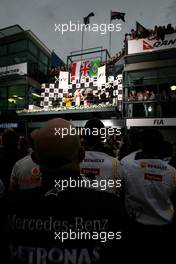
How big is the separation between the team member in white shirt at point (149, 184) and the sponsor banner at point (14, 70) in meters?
15.0

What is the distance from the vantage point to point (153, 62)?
40.7ft

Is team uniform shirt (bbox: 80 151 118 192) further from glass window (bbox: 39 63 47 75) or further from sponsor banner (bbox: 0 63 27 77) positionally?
glass window (bbox: 39 63 47 75)

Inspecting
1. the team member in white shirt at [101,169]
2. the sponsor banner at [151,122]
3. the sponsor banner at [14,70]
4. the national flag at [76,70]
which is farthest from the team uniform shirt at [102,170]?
the sponsor banner at [14,70]

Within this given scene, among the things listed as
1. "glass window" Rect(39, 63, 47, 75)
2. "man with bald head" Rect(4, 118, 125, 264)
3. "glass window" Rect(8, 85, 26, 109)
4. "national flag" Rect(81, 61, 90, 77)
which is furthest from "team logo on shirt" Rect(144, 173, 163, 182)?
"glass window" Rect(39, 63, 47, 75)

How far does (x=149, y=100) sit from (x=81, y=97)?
461 cm

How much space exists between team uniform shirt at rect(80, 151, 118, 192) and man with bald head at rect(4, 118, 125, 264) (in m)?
1.32

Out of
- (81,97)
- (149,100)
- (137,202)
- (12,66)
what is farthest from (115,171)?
(12,66)

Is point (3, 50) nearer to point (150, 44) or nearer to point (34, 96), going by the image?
point (34, 96)

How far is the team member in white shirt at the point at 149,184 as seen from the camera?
7.90 ft

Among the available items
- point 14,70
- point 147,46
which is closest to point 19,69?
point 14,70

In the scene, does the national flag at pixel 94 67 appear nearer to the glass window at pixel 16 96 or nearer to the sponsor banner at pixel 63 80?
the sponsor banner at pixel 63 80

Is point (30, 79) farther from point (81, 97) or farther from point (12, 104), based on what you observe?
point (81, 97)

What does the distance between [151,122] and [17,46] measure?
419 inches

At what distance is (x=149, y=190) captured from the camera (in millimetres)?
2434
